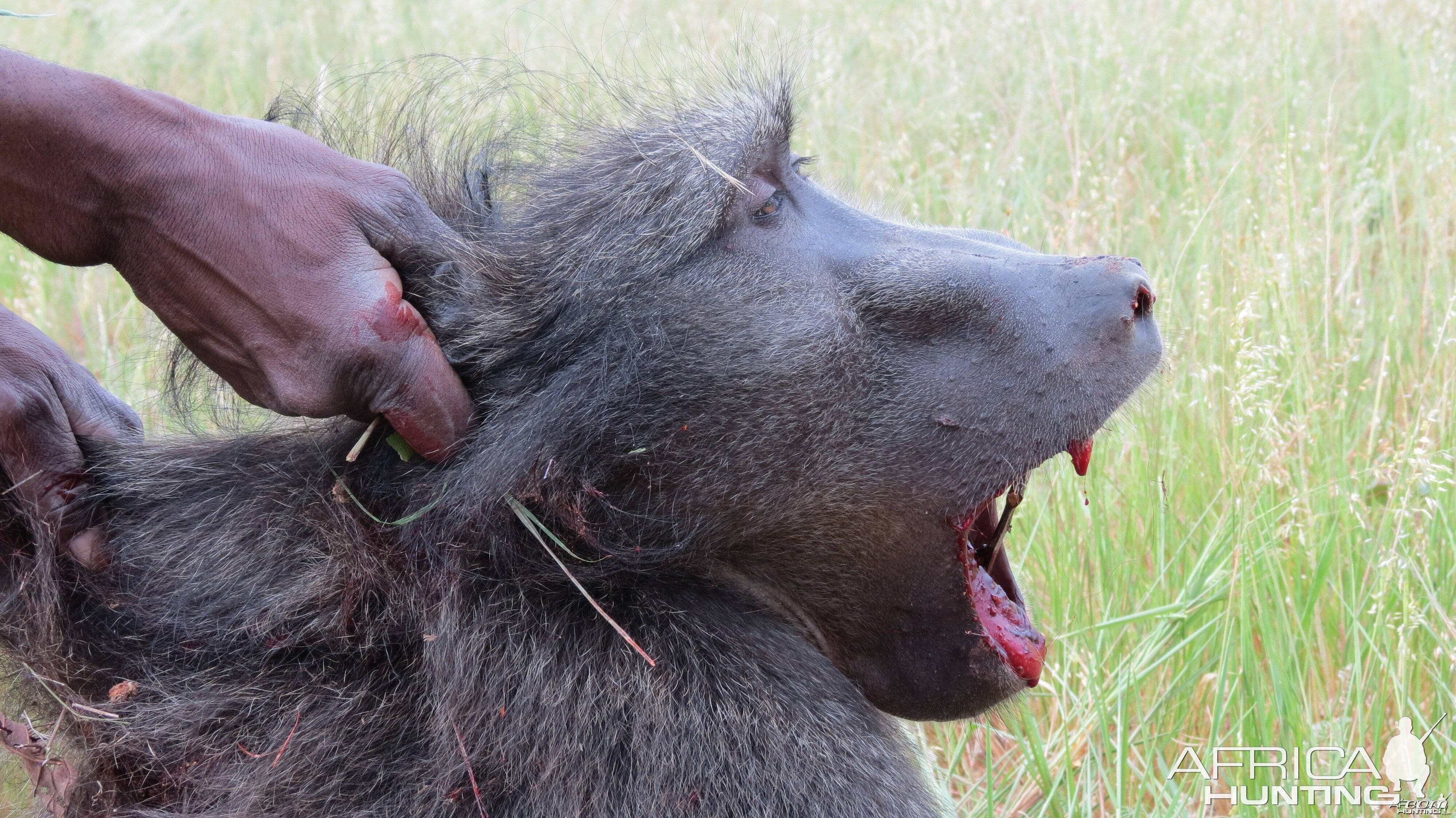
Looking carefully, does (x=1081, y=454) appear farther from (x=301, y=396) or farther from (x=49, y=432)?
(x=49, y=432)

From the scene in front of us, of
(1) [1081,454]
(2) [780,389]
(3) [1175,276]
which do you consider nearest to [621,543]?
(2) [780,389]

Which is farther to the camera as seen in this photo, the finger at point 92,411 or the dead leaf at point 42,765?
the finger at point 92,411

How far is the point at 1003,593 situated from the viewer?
2365 mm

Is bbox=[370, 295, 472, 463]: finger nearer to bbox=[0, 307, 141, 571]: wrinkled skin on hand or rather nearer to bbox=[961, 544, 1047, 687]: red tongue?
bbox=[0, 307, 141, 571]: wrinkled skin on hand

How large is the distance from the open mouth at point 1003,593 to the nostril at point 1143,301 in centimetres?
23

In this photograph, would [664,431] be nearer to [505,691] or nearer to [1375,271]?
[505,691]

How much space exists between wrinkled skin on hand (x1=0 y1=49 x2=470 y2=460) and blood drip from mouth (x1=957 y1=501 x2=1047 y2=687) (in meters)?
1.00

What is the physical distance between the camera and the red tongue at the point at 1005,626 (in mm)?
2248

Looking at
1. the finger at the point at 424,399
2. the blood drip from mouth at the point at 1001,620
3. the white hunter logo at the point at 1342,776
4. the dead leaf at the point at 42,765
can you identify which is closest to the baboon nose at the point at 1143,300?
the blood drip from mouth at the point at 1001,620

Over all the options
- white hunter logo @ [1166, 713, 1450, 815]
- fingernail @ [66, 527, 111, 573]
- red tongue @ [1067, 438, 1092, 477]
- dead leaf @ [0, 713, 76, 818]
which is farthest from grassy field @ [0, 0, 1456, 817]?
dead leaf @ [0, 713, 76, 818]

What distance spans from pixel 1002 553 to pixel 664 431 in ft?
2.46

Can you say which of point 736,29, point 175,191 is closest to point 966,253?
point 736,29

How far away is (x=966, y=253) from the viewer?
2248 mm

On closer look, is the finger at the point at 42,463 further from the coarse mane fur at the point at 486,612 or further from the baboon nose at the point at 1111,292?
the baboon nose at the point at 1111,292
